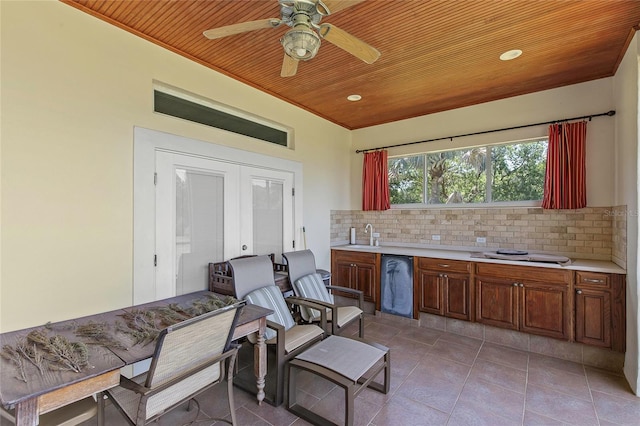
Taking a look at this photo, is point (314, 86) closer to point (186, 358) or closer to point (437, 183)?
point (437, 183)

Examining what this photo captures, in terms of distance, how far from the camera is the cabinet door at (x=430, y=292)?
3694 mm

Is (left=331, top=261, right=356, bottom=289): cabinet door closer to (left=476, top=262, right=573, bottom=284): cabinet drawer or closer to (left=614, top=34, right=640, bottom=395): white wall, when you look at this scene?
(left=476, top=262, right=573, bottom=284): cabinet drawer

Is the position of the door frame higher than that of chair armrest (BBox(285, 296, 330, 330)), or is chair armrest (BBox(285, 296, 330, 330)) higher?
the door frame

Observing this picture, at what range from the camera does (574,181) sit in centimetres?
332

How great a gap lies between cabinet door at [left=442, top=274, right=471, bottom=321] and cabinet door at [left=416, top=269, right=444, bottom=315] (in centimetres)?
7

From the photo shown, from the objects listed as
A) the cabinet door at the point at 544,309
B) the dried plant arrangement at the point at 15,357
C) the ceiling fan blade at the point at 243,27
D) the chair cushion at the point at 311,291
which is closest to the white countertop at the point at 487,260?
the cabinet door at the point at 544,309

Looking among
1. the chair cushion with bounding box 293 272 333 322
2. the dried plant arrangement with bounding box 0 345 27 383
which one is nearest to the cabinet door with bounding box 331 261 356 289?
the chair cushion with bounding box 293 272 333 322

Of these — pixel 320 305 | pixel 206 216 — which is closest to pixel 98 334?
pixel 206 216

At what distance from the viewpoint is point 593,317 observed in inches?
112

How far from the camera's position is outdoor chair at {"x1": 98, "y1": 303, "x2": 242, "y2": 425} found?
143 cm

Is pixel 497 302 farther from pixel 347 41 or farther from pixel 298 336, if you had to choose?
pixel 347 41

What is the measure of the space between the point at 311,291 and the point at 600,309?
2817 millimetres

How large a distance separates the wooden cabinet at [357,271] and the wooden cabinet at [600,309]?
2.16 meters

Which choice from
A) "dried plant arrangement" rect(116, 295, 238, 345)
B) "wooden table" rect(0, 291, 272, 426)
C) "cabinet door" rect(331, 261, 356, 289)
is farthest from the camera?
"cabinet door" rect(331, 261, 356, 289)
